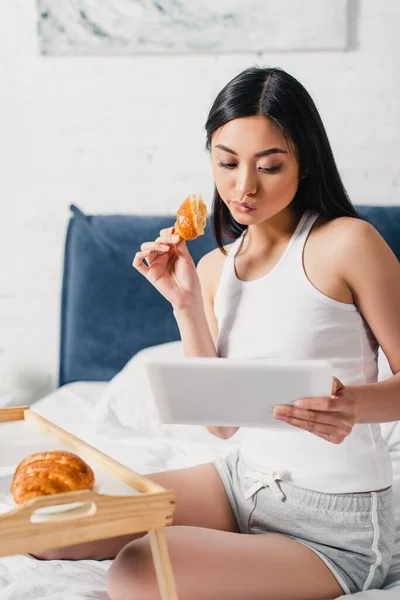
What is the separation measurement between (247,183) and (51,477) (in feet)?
1.87

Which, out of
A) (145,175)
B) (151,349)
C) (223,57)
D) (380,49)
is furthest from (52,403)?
(380,49)

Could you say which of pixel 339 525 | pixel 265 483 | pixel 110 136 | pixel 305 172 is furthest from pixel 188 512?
pixel 110 136

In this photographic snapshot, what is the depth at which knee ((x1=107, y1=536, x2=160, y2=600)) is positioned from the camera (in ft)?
3.85

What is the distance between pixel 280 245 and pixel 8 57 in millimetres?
1781

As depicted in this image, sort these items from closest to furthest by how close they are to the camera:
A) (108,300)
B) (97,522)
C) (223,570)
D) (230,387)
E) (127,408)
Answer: (97,522), (230,387), (223,570), (127,408), (108,300)

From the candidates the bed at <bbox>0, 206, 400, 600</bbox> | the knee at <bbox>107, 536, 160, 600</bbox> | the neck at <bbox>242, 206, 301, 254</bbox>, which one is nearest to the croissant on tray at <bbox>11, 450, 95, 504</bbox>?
the knee at <bbox>107, 536, 160, 600</bbox>

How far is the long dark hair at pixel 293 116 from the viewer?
1.34 metres

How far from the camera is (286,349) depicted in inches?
54.1

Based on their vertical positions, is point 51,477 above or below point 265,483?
above

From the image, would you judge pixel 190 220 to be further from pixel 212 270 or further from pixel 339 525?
pixel 339 525

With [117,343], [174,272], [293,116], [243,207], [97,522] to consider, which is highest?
[293,116]

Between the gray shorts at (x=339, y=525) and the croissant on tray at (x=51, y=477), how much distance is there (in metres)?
0.42

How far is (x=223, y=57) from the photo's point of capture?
2.72 metres

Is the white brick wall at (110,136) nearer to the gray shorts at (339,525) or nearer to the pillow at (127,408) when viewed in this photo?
the pillow at (127,408)
